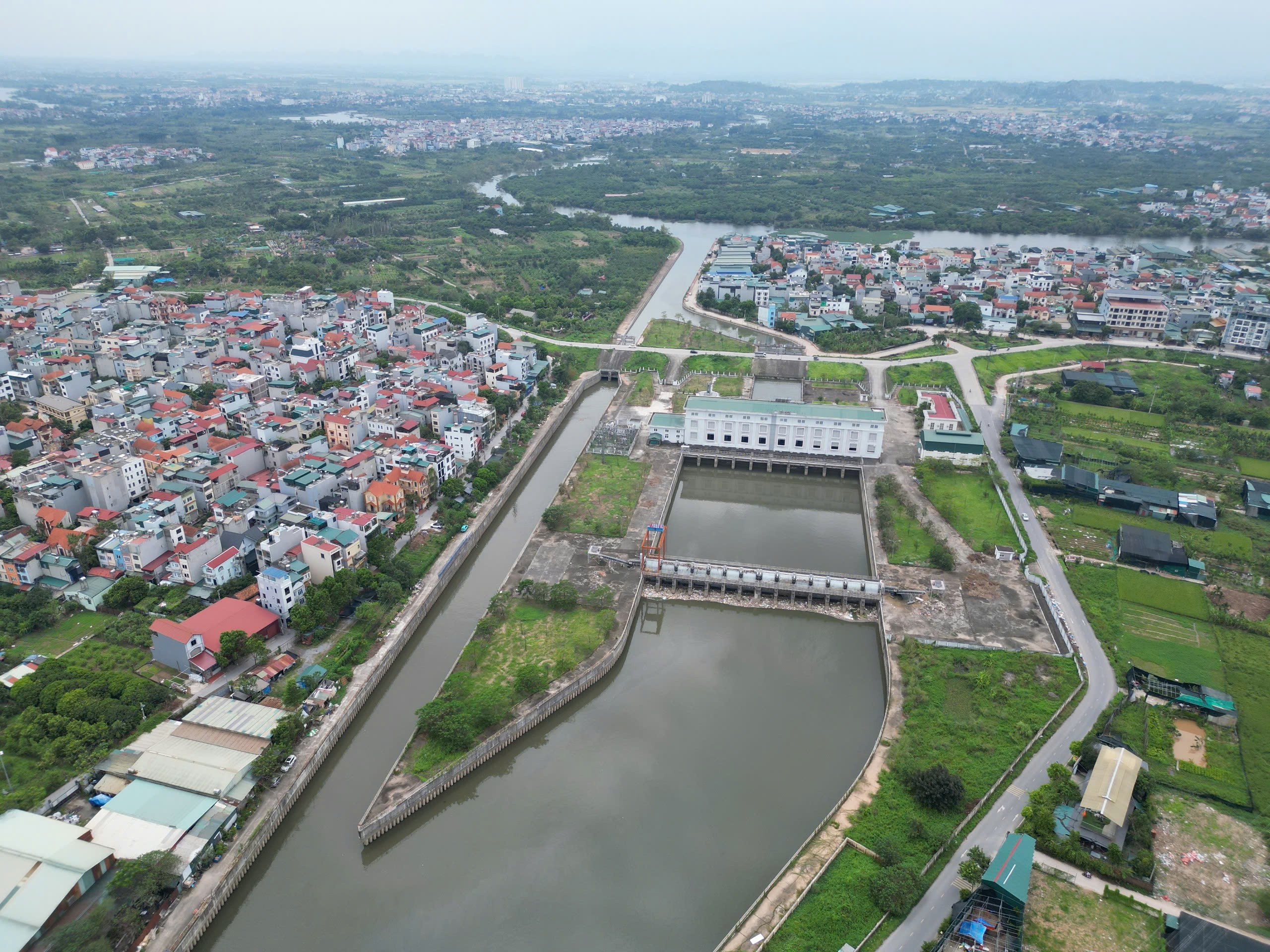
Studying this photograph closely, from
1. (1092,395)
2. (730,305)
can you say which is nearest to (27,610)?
(730,305)

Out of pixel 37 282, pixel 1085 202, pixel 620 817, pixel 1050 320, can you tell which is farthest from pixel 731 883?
pixel 1085 202

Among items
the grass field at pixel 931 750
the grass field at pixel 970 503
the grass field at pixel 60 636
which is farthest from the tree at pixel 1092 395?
the grass field at pixel 60 636

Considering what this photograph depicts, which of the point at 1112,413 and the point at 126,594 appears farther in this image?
the point at 1112,413

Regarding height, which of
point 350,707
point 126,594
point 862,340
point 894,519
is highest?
point 862,340

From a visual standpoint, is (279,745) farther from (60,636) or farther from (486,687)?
(60,636)

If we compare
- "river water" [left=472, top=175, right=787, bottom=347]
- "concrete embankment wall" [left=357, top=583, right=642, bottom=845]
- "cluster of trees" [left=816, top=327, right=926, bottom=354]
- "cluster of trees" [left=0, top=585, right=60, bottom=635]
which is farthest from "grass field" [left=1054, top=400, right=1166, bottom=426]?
"cluster of trees" [left=0, top=585, right=60, bottom=635]

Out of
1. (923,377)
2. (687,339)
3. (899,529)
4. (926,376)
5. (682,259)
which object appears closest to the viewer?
(899,529)

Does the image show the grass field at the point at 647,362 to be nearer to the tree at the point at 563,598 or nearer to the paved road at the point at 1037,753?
the paved road at the point at 1037,753
